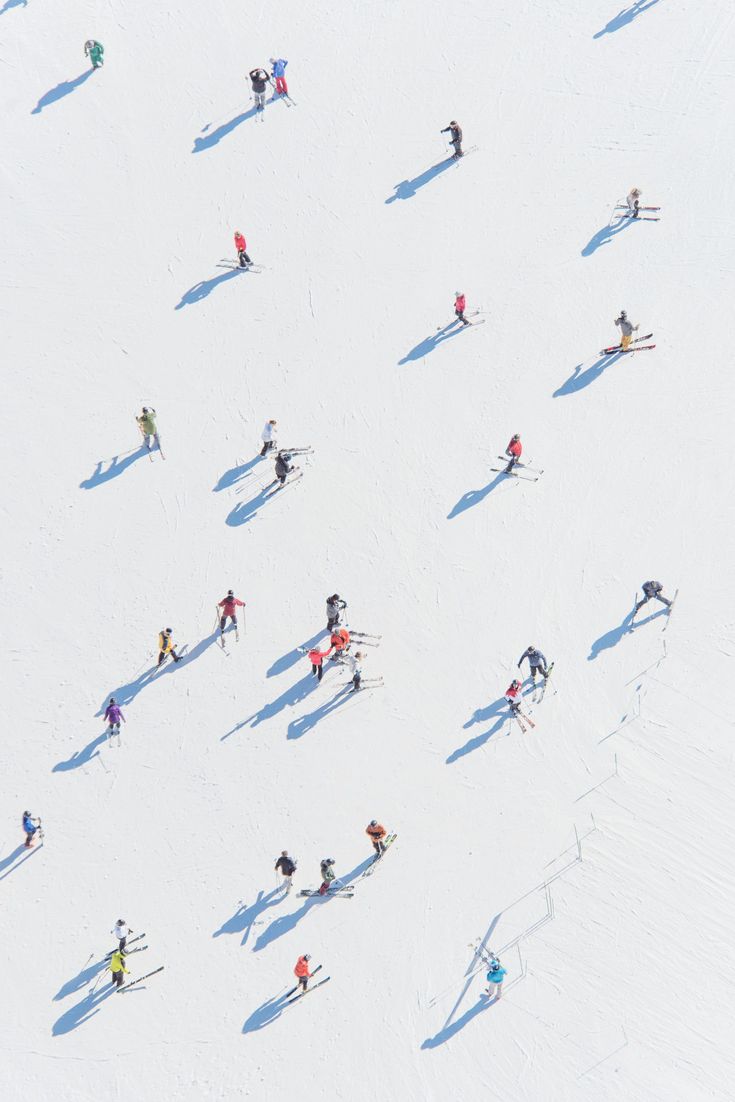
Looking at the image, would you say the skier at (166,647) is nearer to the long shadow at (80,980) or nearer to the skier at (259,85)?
the long shadow at (80,980)

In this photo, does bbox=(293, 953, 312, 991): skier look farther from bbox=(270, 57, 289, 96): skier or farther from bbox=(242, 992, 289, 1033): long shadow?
bbox=(270, 57, 289, 96): skier

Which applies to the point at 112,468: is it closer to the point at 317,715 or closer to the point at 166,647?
the point at 166,647

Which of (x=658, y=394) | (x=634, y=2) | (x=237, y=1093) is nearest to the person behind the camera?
(x=237, y=1093)

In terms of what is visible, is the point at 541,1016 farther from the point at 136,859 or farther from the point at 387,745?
the point at 136,859

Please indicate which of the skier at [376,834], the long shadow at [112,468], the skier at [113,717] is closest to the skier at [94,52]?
the long shadow at [112,468]

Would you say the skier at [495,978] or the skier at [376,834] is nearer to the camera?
the skier at [495,978]

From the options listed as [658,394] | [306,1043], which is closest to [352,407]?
[658,394]

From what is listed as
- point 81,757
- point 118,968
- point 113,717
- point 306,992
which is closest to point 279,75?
point 113,717
